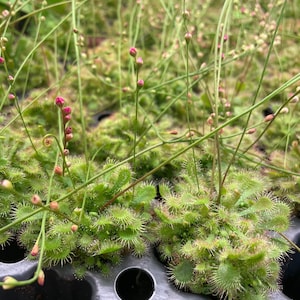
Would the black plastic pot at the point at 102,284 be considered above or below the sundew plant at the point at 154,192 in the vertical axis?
below

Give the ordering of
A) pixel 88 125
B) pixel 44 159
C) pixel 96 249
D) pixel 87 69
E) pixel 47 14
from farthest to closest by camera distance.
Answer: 1. pixel 47 14
2. pixel 87 69
3. pixel 88 125
4. pixel 44 159
5. pixel 96 249

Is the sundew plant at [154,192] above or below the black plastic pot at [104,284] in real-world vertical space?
above

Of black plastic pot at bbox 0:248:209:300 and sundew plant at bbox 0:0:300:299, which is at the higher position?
sundew plant at bbox 0:0:300:299

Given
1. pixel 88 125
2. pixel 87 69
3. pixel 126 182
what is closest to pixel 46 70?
pixel 87 69

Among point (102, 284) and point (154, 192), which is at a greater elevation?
point (154, 192)

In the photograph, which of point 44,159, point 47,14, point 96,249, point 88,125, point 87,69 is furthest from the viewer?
point 47,14

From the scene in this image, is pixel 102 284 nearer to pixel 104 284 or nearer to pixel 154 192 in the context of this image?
pixel 104 284

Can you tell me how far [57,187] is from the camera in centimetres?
74

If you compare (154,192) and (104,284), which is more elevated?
(154,192)

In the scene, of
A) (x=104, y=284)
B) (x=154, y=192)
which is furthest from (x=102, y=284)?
(x=154, y=192)

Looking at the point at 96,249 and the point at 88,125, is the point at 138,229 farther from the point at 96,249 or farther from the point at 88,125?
the point at 88,125

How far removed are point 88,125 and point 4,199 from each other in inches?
14.6

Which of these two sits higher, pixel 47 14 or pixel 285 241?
pixel 47 14

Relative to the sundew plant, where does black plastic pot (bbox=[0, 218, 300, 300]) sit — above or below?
below
